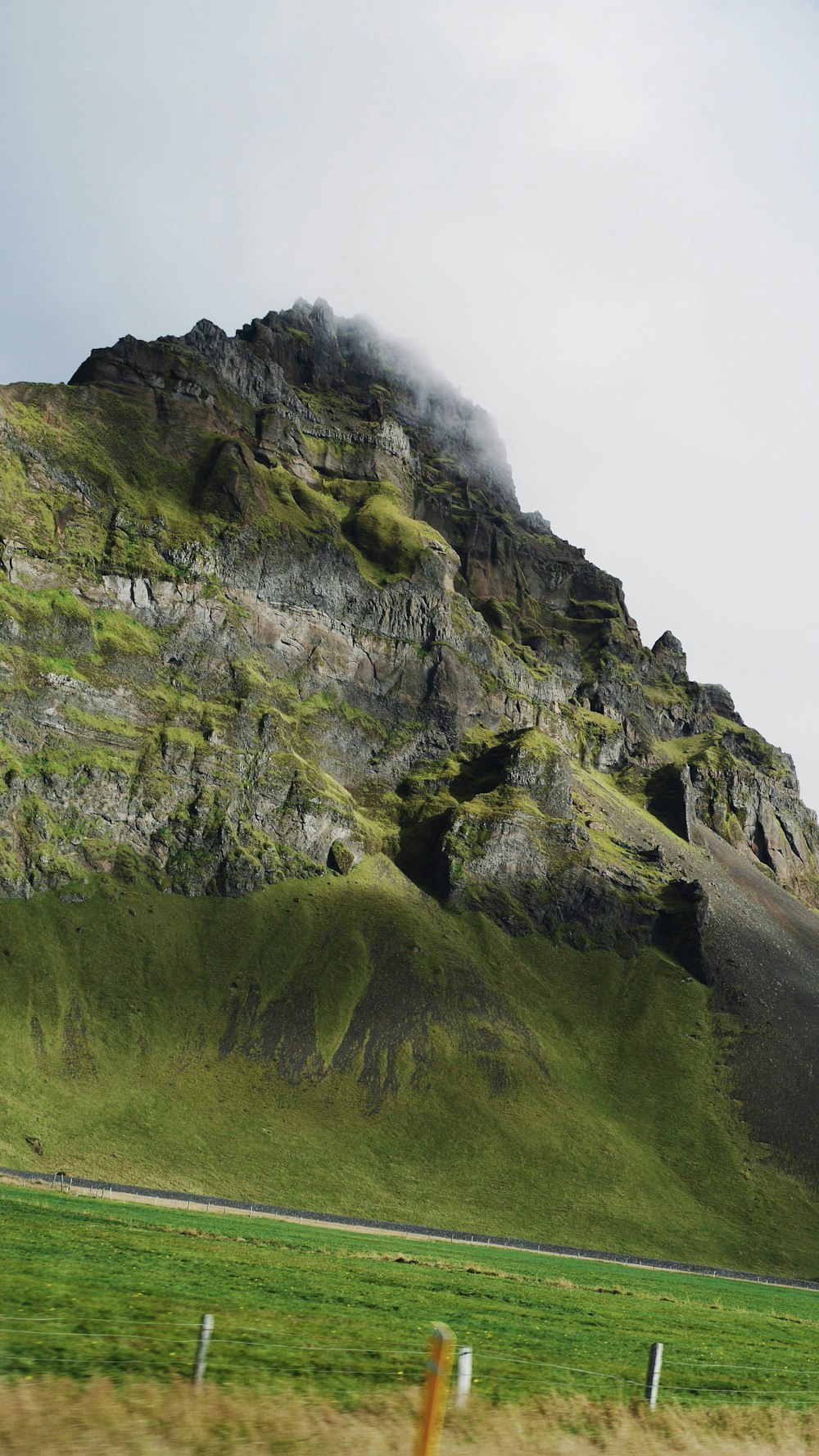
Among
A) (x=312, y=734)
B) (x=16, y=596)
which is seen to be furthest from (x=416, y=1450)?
(x=312, y=734)

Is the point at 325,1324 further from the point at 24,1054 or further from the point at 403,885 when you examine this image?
the point at 403,885

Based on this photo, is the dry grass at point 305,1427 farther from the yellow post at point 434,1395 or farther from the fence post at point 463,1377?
the yellow post at point 434,1395

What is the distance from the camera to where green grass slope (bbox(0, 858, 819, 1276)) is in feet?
357

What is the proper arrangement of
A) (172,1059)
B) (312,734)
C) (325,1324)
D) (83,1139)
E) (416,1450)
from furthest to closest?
(312,734) < (172,1059) < (83,1139) < (325,1324) < (416,1450)

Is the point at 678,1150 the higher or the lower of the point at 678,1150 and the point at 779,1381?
the lower

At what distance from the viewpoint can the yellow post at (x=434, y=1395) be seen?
843 cm

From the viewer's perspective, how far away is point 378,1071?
13350cm

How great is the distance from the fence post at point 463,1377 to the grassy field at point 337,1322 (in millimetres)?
1464

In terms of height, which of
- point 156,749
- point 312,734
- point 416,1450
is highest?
point 312,734

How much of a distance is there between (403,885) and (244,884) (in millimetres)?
33264

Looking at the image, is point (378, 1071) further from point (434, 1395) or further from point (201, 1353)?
point (434, 1395)

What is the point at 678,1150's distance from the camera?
133 m

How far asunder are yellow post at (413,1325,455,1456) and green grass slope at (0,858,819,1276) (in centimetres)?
10106

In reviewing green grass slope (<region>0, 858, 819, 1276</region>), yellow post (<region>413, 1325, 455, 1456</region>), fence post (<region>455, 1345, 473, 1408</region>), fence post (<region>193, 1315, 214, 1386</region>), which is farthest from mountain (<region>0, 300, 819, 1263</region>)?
yellow post (<region>413, 1325, 455, 1456</region>)
